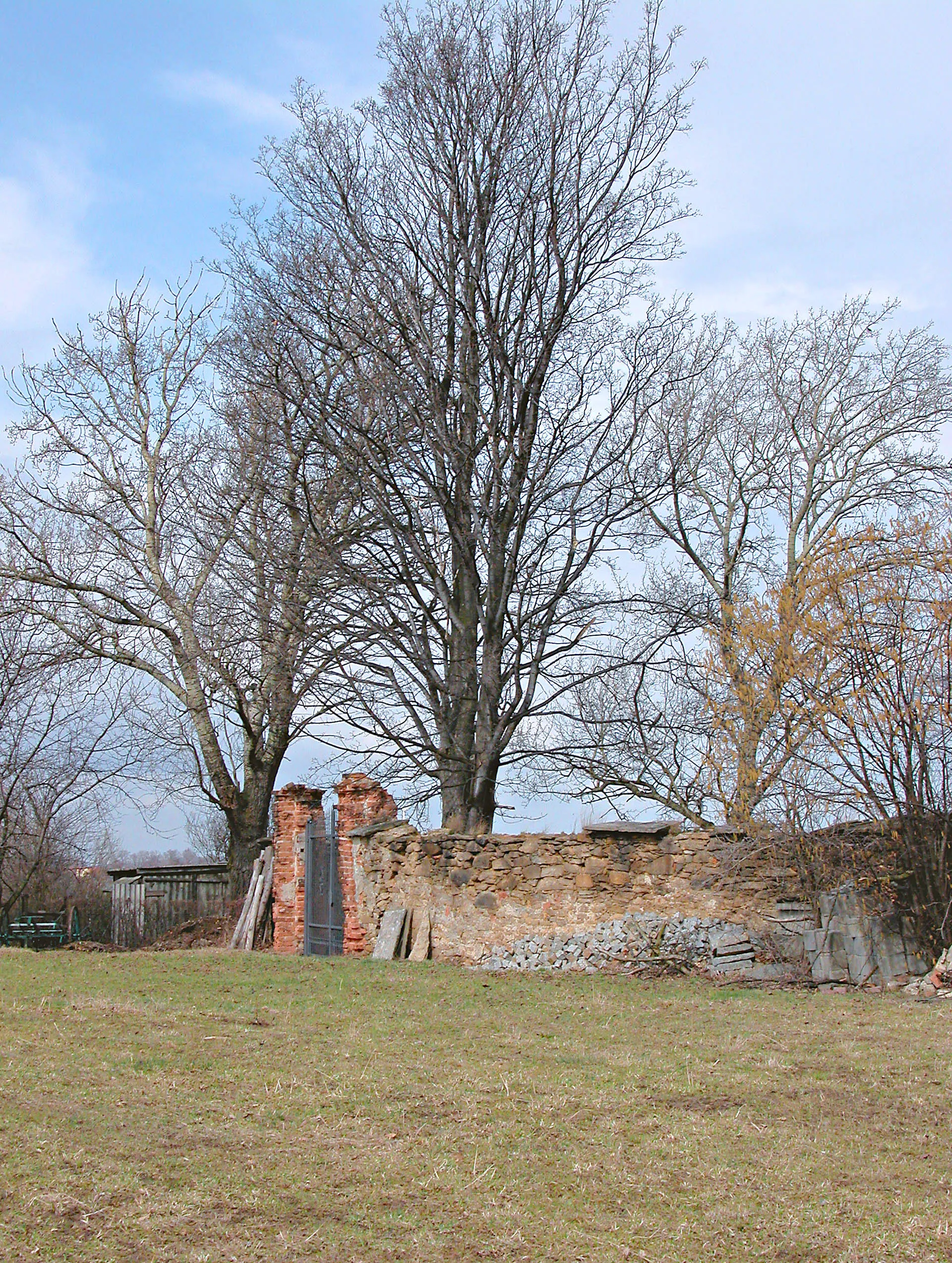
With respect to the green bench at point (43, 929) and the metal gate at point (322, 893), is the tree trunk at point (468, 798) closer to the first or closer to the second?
the metal gate at point (322, 893)

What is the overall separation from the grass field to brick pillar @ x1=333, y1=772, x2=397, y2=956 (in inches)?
234

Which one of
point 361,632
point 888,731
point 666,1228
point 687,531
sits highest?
point 687,531

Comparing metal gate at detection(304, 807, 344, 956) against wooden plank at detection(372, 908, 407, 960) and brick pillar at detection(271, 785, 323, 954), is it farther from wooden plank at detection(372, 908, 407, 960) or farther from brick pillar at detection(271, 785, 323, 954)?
wooden plank at detection(372, 908, 407, 960)

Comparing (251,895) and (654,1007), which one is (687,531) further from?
(654,1007)

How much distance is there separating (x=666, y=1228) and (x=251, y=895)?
50.0 feet

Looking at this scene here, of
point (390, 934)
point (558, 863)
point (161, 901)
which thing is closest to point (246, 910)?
point (390, 934)

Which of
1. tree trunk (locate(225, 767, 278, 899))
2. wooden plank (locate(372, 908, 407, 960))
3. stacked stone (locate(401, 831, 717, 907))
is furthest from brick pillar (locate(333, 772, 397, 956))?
tree trunk (locate(225, 767, 278, 899))

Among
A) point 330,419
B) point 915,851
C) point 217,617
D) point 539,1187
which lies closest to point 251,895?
point 217,617

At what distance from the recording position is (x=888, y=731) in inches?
492

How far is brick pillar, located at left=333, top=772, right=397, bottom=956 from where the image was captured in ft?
54.5

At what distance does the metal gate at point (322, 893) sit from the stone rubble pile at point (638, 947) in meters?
3.56

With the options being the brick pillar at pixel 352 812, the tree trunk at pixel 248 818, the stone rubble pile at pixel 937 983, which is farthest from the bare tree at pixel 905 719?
the tree trunk at pixel 248 818

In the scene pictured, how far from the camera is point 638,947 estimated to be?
13.5 m

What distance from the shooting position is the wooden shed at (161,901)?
2452 centimetres
